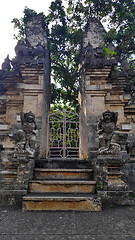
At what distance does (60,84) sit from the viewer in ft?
40.8

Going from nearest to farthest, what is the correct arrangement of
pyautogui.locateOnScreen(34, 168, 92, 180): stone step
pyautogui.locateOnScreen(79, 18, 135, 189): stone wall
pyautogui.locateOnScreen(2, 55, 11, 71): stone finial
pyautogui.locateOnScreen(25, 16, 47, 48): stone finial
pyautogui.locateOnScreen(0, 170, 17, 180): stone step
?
pyautogui.locateOnScreen(0, 170, 17, 180): stone step < pyautogui.locateOnScreen(34, 168, 92, 180): stone step < pyautogui.locateOnScreen(79, 18, 135, 189): stone wall < pyautogui.locateOnScreen(2, 55, 11, 71): stone finial < pyautogui.locateOnScreen(25, 16, 47, 48): stone finial

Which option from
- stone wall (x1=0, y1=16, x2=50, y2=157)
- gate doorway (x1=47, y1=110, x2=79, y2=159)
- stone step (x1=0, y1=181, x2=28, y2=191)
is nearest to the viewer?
stone step (x1=0, y1=181, x2=28, y2=191)

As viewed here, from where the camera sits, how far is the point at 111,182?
3938 millimetres

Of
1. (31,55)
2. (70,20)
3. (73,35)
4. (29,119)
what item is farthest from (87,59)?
(70,20)

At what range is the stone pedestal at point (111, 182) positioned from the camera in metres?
3.70

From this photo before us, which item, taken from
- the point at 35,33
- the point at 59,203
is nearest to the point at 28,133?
the point at 59,203

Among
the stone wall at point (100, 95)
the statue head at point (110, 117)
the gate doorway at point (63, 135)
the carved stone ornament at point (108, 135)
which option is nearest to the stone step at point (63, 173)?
the carved stone ornament at point (108, 135)

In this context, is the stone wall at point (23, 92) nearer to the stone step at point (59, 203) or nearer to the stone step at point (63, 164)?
the stone step at point (63, 164)

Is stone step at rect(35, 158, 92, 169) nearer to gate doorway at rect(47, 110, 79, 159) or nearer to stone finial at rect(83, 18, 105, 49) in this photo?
gate doorway at rect(47, 110, 79, 159)

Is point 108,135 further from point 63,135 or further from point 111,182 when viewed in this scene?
point 63,135

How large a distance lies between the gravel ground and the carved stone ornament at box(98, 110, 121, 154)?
138 cm

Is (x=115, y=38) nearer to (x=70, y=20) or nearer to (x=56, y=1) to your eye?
(x=70, y=20)

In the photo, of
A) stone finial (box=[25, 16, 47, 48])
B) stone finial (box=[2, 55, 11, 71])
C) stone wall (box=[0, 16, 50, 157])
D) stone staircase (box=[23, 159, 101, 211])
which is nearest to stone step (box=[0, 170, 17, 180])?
stone staircase (box=[23, 159, 101, 211])

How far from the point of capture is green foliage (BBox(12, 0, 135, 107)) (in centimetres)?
1145
